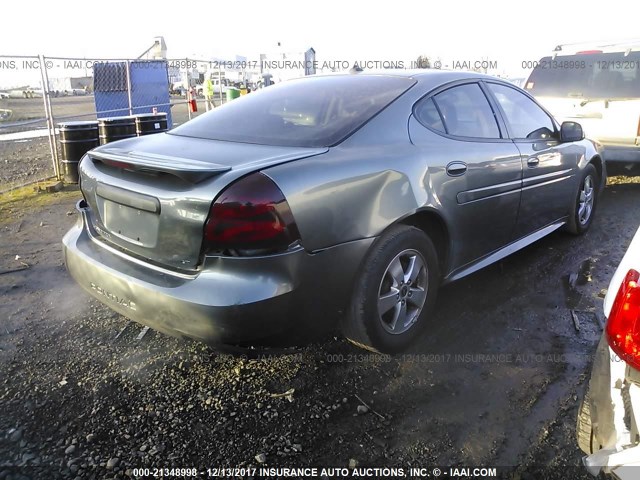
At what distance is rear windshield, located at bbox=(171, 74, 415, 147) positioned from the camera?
2834mm

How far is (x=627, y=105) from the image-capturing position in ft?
22.9

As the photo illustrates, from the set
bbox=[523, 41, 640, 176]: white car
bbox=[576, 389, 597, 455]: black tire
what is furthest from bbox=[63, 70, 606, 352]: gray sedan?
bbox=[523, 41, 640, 176]: white car

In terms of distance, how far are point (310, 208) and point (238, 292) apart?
50 cm

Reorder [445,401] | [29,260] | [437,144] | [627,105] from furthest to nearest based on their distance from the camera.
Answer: [627,105], [29,260], [437,144], [445,401]

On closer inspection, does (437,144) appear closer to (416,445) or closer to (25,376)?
(416,445)

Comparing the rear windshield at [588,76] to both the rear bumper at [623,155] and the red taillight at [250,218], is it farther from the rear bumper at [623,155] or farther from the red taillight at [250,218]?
the red taillight at [250,218]

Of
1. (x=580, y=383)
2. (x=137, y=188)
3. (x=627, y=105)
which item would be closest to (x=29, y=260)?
(x=137, y=188)

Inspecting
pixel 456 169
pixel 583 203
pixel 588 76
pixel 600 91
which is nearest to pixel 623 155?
pixel 600 91

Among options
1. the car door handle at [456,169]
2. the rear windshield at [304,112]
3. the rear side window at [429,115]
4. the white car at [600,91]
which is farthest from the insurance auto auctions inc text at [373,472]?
the white car at [600,91]

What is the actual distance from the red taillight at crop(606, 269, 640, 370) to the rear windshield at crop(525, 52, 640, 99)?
6.63 meters

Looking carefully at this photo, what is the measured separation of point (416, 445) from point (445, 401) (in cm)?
39

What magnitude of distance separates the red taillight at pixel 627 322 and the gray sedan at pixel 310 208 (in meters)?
1.20

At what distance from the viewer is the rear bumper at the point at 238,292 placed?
Result: 222 cm

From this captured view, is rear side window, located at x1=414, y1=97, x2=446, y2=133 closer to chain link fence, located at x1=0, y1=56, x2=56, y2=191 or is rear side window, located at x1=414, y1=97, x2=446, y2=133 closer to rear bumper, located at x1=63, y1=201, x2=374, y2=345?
rear bumper, located at x1=63, y1=201, x2=374, y2=345
